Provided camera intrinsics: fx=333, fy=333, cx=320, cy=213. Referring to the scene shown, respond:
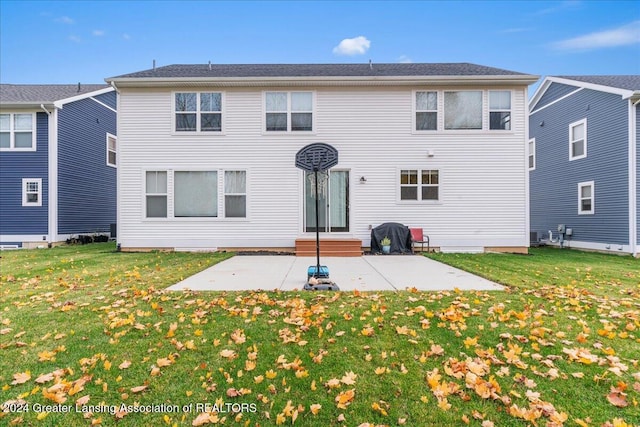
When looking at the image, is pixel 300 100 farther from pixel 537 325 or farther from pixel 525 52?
pixel 525 52

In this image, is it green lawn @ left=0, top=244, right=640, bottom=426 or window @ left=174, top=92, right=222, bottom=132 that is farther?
window @ left=174, top=92, right=222, bottom=132

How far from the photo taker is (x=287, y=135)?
416 inches

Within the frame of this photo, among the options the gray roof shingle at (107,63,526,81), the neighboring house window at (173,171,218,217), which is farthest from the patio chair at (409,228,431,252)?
the neighboring house window at (173,171,218,217)

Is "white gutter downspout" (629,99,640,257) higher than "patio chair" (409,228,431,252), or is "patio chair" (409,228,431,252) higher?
"white gutter downspout" (629,99,640,257)

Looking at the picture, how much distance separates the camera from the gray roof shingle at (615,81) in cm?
1117

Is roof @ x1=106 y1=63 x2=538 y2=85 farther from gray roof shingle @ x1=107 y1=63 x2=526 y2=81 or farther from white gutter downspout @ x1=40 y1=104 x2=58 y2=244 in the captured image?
white gutter downspout @ x1=40 y1=104 x2=58 y2=244

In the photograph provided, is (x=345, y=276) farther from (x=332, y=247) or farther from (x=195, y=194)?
(x=195, y=194)

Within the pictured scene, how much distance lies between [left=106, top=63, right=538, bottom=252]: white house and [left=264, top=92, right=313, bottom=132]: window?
0.03m

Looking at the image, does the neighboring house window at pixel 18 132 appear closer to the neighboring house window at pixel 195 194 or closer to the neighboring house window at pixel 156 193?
the neighboring house window at pixel 156 193

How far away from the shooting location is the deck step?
31.9 ft

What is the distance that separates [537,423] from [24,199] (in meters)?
16.3

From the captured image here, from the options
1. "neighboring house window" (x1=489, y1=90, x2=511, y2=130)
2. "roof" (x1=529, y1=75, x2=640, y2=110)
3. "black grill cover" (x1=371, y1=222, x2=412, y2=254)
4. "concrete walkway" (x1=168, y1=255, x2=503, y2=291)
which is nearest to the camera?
"concrete walkway" (x1=168, y1=255, x2=503, y2=291)

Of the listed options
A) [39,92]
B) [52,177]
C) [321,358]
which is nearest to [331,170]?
[321,358]

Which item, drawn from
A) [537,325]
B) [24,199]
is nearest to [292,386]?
[537,325]
